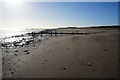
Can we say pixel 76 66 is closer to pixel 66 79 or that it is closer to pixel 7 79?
pixel 66 79

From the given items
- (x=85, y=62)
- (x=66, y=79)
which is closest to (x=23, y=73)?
(x=66, y=79)

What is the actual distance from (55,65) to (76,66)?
1487 mm

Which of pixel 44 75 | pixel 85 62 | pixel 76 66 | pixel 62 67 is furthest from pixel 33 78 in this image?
pixel 85 62

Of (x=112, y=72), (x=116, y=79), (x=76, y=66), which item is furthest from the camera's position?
(x=76, y=66)

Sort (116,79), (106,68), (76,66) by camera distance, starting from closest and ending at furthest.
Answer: (116,79), (106,68), (76,66)

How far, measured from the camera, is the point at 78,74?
325 inches

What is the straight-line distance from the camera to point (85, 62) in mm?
10133

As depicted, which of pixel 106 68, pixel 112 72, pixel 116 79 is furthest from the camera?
pixel 106 68

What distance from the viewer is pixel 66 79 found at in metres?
7.75

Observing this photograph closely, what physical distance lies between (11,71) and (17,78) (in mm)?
1584

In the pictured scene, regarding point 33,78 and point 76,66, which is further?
point 76,66

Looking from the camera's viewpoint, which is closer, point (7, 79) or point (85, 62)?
point (7, 79)

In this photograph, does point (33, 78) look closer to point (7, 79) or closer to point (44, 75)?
point (44, 75)

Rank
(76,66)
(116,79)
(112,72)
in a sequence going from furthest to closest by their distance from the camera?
(76,66)
(112,72)
(116,79)
